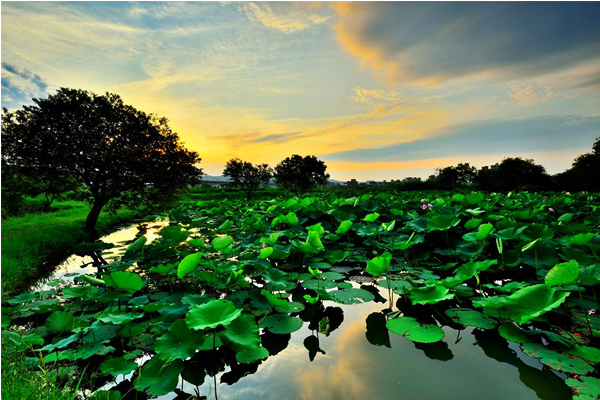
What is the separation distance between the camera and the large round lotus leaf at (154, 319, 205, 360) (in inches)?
67.7

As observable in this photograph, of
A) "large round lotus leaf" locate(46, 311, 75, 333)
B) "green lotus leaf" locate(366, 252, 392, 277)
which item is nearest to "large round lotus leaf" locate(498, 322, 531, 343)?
"green lotus leaf" locate(366, 252, 392, 277)

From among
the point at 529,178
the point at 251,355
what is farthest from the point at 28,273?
the point at 529,178

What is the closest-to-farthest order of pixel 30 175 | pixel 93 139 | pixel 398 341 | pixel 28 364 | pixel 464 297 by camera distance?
pixel 28 364, pixel 398 341, pixel 464 297, pixel 30 175, pixel 93 139

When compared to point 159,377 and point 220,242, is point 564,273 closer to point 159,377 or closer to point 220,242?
point 159,377

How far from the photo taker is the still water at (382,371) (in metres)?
1.73

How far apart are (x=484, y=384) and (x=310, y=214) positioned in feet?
14.6

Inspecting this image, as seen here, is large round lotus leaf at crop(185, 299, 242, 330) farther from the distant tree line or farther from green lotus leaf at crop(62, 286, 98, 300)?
the distant tree line

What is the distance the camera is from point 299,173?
37438 millimetres

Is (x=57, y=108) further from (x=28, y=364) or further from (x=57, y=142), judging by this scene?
(x=28, y=364)

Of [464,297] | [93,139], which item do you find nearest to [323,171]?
[93,139]

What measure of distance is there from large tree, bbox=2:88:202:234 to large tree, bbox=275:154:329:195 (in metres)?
24.8

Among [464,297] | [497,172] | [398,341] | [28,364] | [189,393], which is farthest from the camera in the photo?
[497,172]

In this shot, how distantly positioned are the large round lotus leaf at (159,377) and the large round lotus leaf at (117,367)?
0.15 m

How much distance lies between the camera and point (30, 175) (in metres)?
8.69
